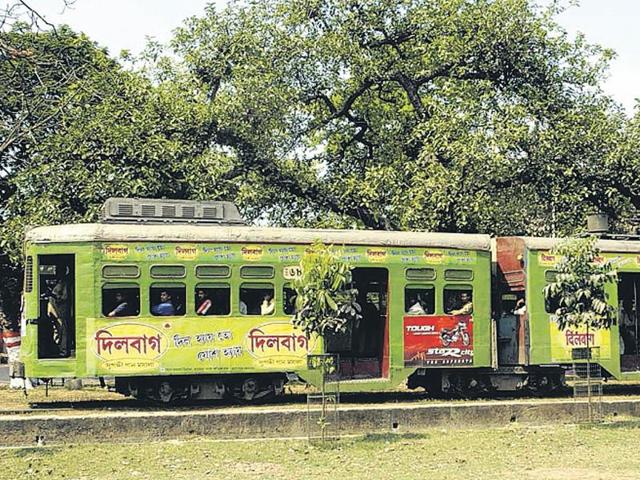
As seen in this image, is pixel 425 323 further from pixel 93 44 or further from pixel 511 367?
pixel 93 44

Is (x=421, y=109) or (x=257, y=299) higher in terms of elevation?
(x=421, y=109)

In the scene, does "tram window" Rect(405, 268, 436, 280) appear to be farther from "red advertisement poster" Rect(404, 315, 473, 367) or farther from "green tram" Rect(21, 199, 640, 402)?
"red advertisement poster" Rect(404, 315, 473, 367)

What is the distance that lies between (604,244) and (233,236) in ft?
23.7

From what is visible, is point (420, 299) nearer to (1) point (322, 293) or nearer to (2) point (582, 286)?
(2) point (582, 286)

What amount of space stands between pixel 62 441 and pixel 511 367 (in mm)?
8625

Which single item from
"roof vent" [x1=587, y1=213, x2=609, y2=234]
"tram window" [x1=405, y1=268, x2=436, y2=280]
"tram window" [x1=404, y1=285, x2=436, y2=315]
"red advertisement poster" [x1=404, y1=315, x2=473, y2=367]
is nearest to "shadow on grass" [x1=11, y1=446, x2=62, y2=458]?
"red advertisement poster" [x1=404, y1=315, x2=473, y2=367]

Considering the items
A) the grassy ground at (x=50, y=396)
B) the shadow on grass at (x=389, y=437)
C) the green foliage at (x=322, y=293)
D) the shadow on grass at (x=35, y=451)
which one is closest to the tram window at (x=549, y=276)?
the shadow on grass at (x=389, y=437)

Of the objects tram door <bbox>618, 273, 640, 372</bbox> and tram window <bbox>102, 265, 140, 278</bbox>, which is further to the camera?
tram door <bbox>618, 273, 640, 372</bbox>

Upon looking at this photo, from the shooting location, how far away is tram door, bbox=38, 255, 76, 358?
17.3 metres

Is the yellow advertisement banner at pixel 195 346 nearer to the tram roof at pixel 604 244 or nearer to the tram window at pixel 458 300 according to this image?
the tram window at pixel 458 300

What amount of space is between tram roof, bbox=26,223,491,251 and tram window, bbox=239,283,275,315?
2.44 feet

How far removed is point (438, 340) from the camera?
19.1 meters

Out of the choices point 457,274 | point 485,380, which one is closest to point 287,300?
point 457,274

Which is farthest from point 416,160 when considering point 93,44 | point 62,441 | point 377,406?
point 93,44
